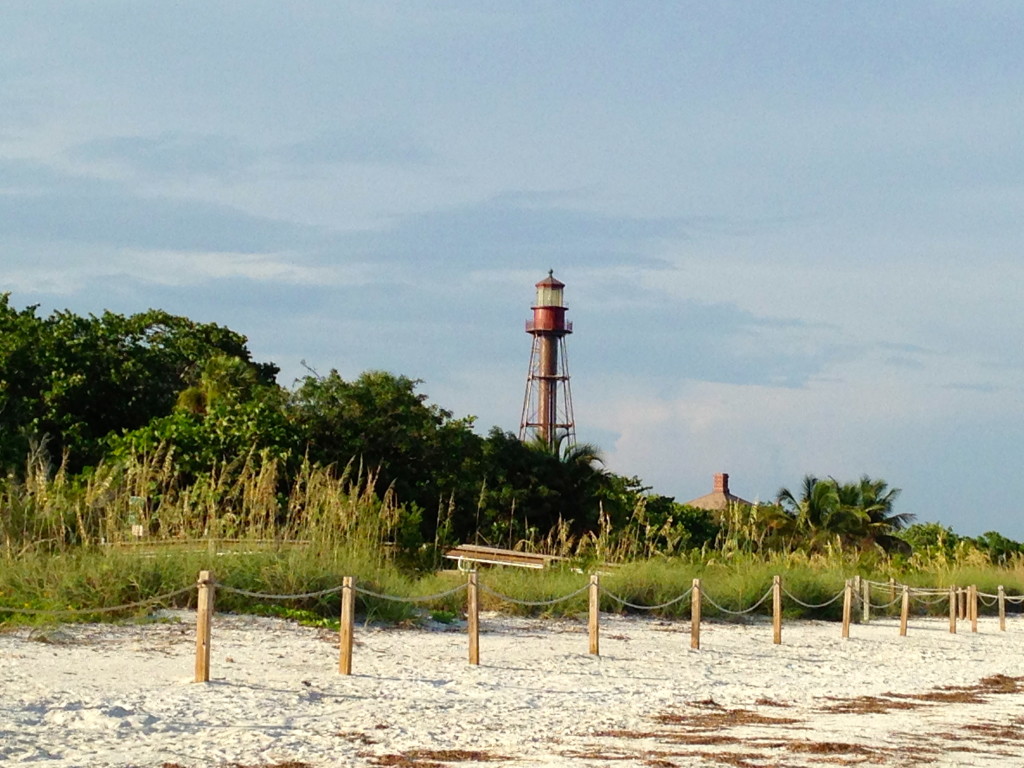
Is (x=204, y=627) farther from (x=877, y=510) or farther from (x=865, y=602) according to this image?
(x=877, y=510)

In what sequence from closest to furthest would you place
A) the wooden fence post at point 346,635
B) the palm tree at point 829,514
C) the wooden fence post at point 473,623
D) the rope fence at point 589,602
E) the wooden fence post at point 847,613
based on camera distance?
the rope fence at point 589,602 → the wooden fence post at point 346,635 → the wooden fence post at point 473,623 → the wooden fence post at point 847,613 → the palm tree at point 829,514

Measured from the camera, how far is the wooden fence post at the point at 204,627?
A: 1002 cm

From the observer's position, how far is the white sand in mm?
8297

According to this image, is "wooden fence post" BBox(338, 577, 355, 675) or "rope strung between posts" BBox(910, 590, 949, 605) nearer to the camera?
"wooden fence post" BBox(338, 577, 355, 675)

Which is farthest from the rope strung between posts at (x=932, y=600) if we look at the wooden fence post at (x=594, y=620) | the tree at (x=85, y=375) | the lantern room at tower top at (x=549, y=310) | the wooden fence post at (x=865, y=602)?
the lantern room at tower top at (x=549, y=310)

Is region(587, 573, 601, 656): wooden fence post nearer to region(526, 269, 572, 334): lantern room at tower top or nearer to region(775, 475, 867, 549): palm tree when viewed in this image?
region(775, 475, 867, 549): palm tree

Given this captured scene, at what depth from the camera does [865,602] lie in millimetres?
22297

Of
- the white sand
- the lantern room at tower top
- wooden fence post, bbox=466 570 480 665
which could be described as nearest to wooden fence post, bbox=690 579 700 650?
the white sand

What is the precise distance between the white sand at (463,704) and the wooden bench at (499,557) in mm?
3160

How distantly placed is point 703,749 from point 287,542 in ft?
22.4

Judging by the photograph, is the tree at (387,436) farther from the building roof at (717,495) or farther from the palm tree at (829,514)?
the building roof at (717,495)

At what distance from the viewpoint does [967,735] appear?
32.1 ft

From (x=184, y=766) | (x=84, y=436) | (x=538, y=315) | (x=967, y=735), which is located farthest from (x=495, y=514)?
(x=538, y=315)

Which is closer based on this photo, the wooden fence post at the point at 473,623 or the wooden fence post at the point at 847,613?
the wooden fence post at the point at 473,623
